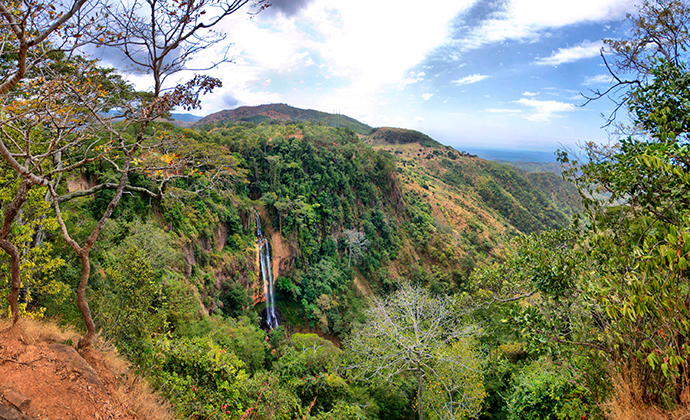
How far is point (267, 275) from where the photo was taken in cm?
2725

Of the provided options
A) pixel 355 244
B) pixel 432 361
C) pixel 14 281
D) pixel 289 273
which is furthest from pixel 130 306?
pixel 355 244

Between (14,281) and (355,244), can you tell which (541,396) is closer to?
(14,281)

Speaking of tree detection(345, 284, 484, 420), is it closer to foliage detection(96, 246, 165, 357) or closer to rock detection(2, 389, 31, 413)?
foliage detection(96, 246, 165, 357)

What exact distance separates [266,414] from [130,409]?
452 centimetres

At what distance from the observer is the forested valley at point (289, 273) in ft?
13.3

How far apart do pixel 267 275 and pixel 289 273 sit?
246 centimetres

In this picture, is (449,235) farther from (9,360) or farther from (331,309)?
(9,360)

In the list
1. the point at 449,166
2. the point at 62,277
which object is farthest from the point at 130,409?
the point at 449,166

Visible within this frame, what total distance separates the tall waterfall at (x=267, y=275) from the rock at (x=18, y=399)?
75.3 feet

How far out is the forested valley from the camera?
405cm

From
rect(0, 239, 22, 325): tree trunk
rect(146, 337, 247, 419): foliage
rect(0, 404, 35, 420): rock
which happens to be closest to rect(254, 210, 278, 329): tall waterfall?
rect(146, 337, 247, 419): foliage

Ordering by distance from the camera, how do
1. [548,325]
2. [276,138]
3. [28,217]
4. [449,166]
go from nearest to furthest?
[548,325] → [28,217] → [276,138] → [449,166]

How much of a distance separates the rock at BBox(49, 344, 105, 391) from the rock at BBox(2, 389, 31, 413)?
1.04 metres

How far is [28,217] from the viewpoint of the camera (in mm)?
9914
